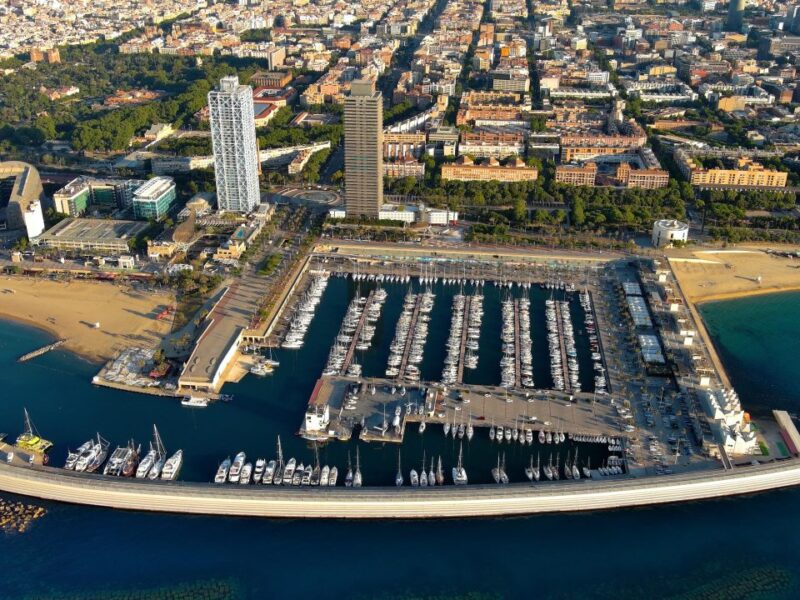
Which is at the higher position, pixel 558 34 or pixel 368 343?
pixel 558 34

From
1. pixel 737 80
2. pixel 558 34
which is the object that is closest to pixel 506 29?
pixel 558 34

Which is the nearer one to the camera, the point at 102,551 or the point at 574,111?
the point at 102,551

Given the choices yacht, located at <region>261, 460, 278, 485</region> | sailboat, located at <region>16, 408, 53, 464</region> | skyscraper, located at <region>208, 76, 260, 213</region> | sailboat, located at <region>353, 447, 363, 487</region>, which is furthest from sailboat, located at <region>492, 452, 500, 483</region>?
skyscraper, located at <region>208, 76, 260, 213</region>

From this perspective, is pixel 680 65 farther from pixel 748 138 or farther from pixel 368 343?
pixel 368 343

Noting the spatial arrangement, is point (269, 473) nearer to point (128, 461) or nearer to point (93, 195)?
point (128, 461)

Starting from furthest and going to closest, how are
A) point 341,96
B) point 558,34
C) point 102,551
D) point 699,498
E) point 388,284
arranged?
point 558,34
point 341,96
point 388,284
point 699,498
point 102,551

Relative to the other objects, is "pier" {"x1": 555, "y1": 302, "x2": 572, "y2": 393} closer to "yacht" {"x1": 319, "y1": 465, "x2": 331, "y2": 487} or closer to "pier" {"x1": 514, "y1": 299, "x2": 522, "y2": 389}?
"pier" {"x1": 514, "y1": 299, "x2": 522, "y2": 389}

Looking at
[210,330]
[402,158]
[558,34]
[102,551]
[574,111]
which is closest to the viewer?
[102,551]

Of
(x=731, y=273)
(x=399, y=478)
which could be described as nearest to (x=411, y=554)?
(x=399, y=478)
